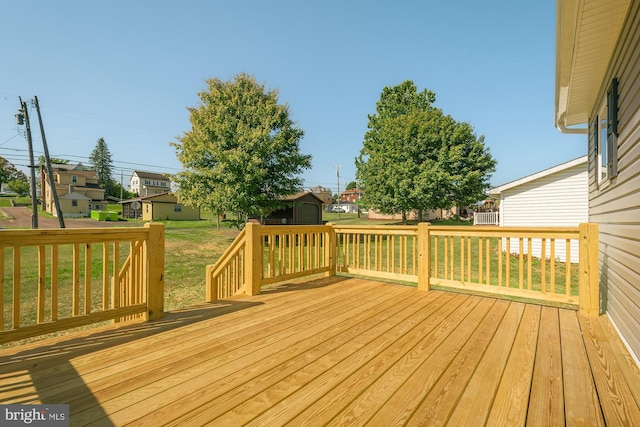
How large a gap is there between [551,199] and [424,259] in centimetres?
828

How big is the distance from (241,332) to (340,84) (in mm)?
12139

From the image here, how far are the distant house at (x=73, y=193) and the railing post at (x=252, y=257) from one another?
3683 cm

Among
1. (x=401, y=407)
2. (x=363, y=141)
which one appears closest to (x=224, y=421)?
(x=401, y=407)

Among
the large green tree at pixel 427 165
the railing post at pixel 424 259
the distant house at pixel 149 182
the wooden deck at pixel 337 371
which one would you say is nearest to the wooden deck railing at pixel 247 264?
the wooden deck at pixel 337 371

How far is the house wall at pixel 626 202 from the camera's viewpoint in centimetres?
204

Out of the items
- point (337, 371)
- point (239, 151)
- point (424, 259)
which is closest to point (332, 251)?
point (424, 259)

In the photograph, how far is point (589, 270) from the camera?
116 inches

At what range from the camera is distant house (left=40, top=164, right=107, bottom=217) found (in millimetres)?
31047

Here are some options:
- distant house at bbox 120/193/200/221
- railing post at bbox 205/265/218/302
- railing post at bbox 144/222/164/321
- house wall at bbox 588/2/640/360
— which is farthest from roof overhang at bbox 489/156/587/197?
distant house at bbox 120/193/200/221

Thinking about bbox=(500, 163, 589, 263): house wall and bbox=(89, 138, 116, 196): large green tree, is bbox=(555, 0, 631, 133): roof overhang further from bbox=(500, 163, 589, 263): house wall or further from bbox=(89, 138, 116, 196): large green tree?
bbox=(89, 138, 116, 196): large green tree

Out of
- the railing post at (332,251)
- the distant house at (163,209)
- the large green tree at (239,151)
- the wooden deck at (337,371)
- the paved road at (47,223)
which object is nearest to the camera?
the wooden deck at (337,371)

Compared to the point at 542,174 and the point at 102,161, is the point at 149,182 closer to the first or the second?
the point at 102,161

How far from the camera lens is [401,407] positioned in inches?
58.2

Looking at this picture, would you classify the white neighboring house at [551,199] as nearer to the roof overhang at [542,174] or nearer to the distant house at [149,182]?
the roof overhang at [542,174]
